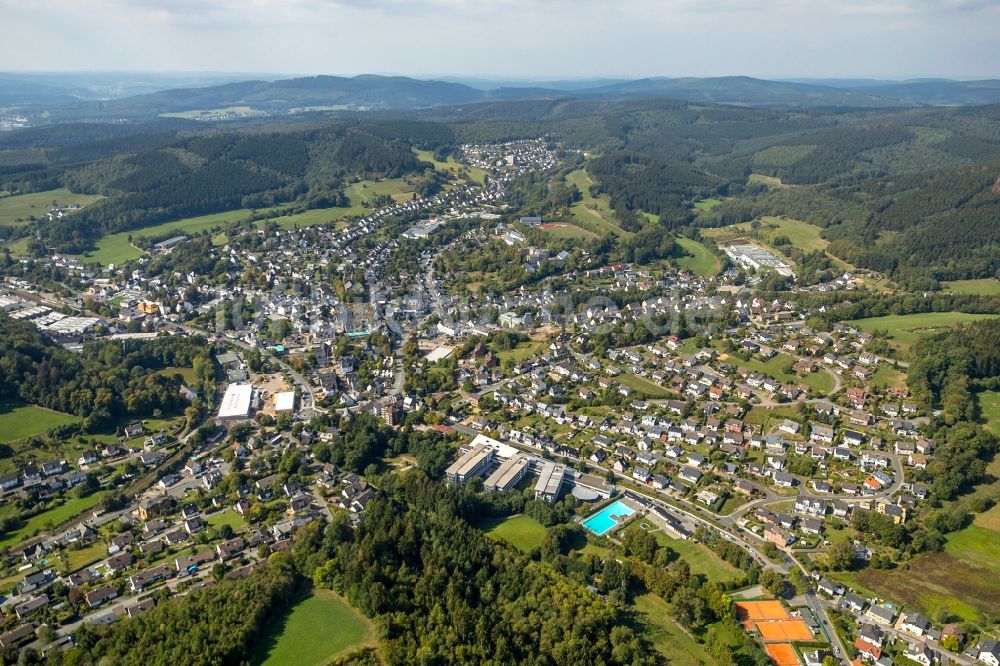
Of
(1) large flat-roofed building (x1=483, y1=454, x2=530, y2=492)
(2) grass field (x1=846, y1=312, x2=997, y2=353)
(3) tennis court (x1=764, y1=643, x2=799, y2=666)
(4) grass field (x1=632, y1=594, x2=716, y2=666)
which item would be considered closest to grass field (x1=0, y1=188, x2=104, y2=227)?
(1) large flat-roofed building (x1=483, y1=454, x2=530, y2=492)

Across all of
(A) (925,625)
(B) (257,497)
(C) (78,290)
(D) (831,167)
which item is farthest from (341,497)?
(D) (831,167)

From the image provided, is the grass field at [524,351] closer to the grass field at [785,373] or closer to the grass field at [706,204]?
the grass field at [785,373]

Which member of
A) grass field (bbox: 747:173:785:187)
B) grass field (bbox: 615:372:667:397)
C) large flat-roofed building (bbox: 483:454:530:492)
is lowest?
large flat-roofed building (bbox: 483:454:530:492)

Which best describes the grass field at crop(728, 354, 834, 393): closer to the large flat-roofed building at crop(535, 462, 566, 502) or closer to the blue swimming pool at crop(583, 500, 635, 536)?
the blue swimming pool at crop(583, 500, 635, 536)

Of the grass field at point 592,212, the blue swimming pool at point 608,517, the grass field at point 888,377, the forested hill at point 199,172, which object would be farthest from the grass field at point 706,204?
Answer: the blue swimming pool at point 608,517

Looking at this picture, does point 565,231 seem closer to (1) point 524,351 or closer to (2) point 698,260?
(2) point 698,260

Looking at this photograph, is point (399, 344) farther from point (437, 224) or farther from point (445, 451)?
point (437, 224)

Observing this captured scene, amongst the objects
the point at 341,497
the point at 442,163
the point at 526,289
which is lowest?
the point at 341,497

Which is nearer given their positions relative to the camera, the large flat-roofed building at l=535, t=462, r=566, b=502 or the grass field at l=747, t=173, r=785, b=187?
the large flat-roofed building at l=535, t=462, r=566, b=502
